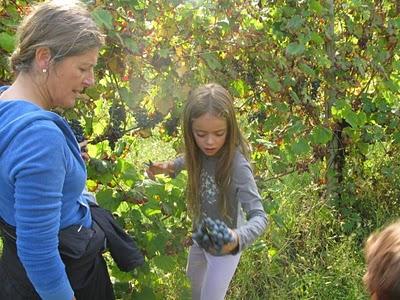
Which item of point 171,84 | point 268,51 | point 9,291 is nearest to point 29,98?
point 9,291

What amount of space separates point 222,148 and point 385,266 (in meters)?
1.16

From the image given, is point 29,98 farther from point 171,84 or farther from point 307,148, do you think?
point 307,148

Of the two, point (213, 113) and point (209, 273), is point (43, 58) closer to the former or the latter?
point (213, 113)

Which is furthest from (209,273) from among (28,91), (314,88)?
(314,88)

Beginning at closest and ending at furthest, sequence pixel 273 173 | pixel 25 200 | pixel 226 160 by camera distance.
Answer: pixel 25 200
pixel 226 160
pixel 273 173

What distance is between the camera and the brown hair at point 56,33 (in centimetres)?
138

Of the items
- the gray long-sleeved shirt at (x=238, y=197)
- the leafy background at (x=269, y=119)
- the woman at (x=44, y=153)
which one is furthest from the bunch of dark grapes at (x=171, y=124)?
the woman at (x=44, y=153)

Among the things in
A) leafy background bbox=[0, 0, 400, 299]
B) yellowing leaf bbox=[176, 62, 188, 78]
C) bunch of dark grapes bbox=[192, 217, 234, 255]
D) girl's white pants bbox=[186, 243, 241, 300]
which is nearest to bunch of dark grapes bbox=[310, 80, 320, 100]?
leafy background bbox=[0, 0, 400, 299]

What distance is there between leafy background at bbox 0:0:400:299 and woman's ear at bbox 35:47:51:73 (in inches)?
24.1

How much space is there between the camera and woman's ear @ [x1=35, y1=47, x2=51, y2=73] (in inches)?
54.5

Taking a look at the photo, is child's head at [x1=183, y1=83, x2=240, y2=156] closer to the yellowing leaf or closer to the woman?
the yellowing leaf

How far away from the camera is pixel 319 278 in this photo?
3152 millimetres

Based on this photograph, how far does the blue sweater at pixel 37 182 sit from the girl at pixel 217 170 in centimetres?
82

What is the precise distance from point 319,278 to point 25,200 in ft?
7.21
